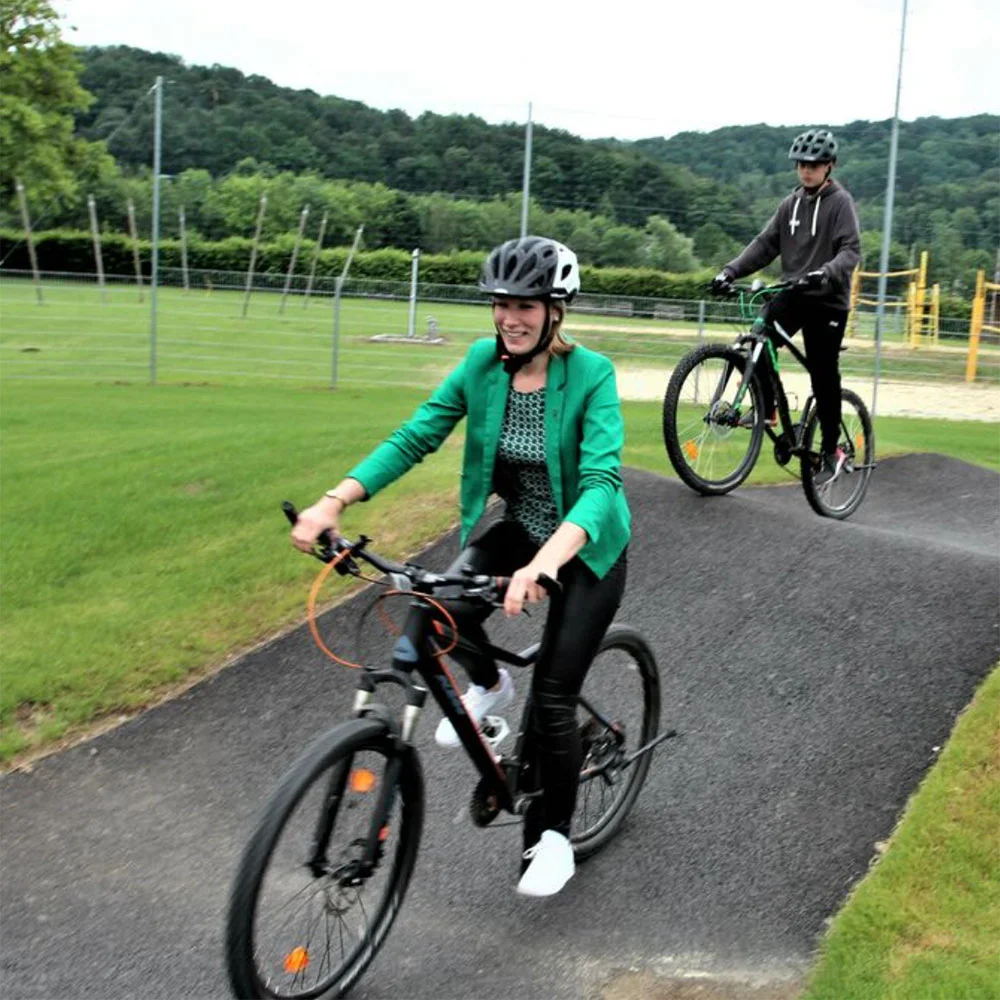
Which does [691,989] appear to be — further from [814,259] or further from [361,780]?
[814,259]

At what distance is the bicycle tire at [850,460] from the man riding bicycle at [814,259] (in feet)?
1.11

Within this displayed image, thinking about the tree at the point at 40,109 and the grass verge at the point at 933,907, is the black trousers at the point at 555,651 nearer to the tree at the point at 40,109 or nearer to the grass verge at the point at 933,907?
the grass verge at the point at 933,907

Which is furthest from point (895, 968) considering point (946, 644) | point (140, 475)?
point (140, 475)

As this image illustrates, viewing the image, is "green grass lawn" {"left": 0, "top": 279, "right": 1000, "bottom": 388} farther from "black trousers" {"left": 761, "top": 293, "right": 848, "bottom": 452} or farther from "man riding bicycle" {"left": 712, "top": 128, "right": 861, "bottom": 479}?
"man riding bicycle" {"left": 712, "top": 128, "right": 861, "bottom": 479}

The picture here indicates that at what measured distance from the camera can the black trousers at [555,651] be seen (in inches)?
148

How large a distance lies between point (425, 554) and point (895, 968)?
3993mm

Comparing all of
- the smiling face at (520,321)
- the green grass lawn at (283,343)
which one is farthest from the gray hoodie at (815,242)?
the green grass lawn at (283,343)

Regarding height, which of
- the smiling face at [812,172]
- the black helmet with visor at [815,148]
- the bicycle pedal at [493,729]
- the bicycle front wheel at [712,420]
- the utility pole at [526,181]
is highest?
the utility pole at [526,181]

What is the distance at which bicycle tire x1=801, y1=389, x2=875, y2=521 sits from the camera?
7.72 m

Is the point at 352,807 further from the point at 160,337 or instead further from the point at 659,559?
the point at 160,337

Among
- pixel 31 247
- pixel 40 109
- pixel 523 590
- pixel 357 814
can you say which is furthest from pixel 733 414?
pixel 40 109

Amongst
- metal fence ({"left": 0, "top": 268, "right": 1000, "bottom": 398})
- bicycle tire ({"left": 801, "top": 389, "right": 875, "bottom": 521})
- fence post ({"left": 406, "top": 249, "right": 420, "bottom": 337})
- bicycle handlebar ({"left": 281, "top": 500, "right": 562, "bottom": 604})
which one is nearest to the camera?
bicycle handlebar ({"left": 281, "top": 500, "right": 562, "bottom": 604})

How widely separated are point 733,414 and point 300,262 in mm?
29982

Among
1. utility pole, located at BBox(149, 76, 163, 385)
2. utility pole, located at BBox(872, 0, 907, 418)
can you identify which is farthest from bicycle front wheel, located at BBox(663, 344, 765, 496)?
utility pole, located at BBox(149, 76, 163, 385)
